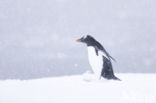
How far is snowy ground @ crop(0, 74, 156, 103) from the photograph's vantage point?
161 centimetres

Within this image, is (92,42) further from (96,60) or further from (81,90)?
(81,90)

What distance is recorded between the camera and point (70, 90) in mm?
1682

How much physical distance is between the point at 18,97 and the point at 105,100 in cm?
32

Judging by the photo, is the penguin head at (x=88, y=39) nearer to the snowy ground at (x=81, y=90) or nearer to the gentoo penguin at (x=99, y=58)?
the gentoo penguin at (x=99, y=58)

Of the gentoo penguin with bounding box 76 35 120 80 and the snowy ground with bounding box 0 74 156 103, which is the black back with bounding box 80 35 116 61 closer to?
the gentoo penguin with bounding box 76 35 120 80

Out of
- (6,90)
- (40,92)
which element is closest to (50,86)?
(40,92)

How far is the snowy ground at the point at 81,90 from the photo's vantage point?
5.28ft

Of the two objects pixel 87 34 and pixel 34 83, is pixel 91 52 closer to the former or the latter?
pixel 87 34

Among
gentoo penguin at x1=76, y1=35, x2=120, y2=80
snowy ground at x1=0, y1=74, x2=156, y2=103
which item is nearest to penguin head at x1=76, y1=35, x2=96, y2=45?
gentoo penguin at x1=76, y1=35, x2=120, y2=80

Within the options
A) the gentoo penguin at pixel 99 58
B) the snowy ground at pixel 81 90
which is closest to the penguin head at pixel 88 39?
the gentoo penguin at pixel 99 58

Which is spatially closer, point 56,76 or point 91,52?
point 91,52

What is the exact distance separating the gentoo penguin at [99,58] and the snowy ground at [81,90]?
3cm

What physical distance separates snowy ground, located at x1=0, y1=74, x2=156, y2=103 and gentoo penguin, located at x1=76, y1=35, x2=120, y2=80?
0.11 feet

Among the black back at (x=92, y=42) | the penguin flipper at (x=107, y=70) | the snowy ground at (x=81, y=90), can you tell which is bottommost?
the snowy ground at (x=81, y=90)
